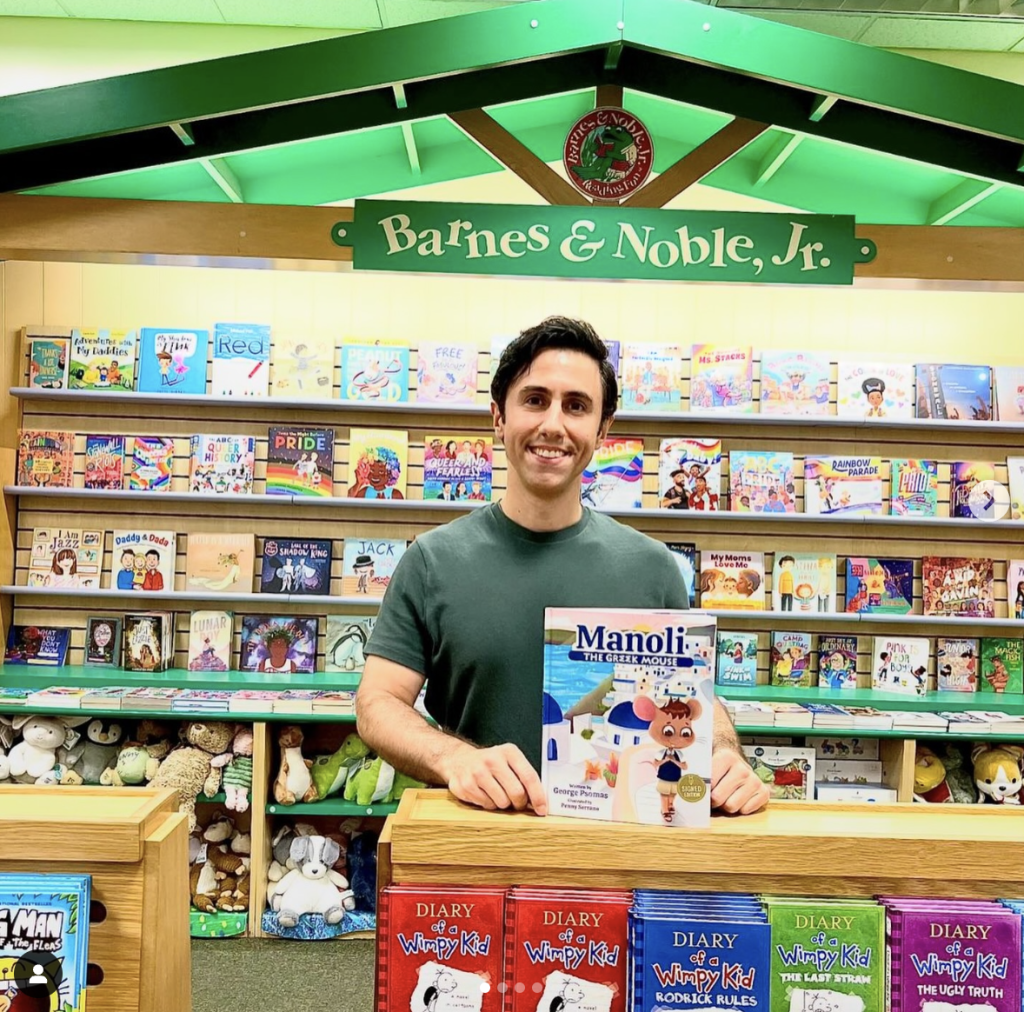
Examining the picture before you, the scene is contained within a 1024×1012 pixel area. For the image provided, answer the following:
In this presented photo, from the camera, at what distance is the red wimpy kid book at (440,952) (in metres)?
1.07

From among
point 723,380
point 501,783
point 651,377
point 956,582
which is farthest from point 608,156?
point 956,582

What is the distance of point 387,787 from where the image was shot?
13.4 ft

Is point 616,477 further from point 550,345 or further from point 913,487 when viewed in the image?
point 550,345

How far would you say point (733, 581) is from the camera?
4617 mm

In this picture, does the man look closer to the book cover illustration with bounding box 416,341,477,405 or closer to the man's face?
the man's face

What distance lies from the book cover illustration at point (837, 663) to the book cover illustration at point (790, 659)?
74 millimetres

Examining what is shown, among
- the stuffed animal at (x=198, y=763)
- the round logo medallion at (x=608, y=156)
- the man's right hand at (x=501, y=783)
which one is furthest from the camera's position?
the stuffed animal at (x=198, y=763)

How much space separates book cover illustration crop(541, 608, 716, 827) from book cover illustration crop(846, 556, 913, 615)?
373cm

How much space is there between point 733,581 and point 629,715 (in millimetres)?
3603

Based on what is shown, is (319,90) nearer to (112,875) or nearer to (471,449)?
(471,449)

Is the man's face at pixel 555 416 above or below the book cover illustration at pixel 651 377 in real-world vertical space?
below

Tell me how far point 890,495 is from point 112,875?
415 cm

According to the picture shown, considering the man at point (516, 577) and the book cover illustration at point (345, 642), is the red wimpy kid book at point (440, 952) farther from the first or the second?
the book cover illustration at point (345, 642)

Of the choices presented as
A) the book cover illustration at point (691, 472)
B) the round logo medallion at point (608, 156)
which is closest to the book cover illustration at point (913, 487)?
the book cover illustration at point (691, 472)
